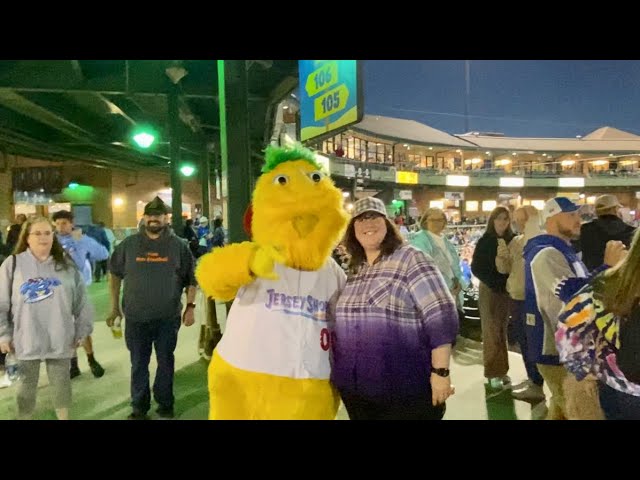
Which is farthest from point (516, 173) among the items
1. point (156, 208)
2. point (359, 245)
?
point (359, 245)

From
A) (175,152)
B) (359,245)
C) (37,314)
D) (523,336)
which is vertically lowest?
(523,336)

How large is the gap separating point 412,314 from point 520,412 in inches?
106

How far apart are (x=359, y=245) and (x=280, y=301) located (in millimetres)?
535

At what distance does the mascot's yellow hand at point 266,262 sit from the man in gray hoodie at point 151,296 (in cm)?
202

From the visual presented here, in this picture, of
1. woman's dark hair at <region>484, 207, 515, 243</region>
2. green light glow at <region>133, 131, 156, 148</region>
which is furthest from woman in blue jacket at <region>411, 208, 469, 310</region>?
green light glow at <region>133, 131, 156, 148</region>

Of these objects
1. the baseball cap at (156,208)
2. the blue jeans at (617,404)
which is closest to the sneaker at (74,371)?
the baseball cap at (156,208)

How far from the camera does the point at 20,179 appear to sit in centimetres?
2220

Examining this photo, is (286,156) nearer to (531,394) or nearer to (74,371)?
(531,394)

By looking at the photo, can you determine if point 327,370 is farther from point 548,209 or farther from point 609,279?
point 548,209

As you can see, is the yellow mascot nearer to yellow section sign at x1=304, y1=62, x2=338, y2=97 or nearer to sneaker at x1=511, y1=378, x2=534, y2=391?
yellow section sign at x1=304, y1=62, x2=338, y2=97

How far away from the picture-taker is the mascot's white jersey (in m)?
2.53

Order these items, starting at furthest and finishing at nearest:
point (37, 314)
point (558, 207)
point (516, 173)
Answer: point (516, 173), point (37, 314), point (558, 207)

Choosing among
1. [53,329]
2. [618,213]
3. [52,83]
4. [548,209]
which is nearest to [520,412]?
[548,209]

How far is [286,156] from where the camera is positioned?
2.72 m
